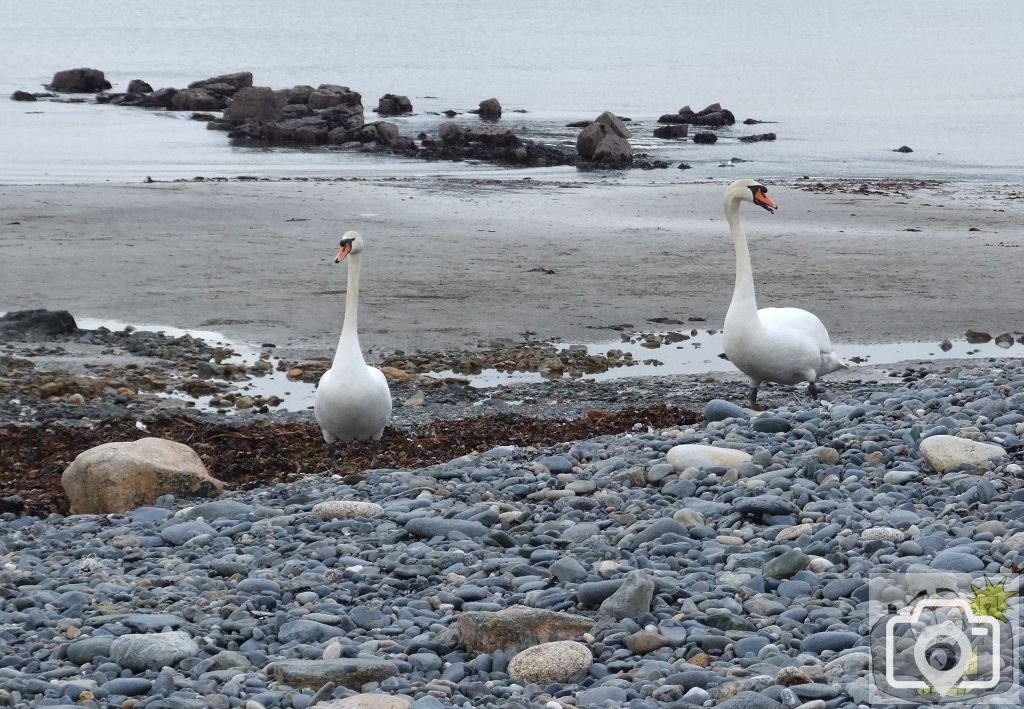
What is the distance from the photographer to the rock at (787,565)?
5641 mm

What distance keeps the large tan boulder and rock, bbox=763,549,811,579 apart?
12.7 ft

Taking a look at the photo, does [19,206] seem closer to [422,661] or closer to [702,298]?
[702,298]

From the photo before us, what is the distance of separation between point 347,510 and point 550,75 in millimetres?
68609

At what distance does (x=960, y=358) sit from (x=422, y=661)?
33.2ft

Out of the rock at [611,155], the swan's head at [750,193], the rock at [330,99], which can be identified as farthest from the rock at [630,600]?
the rock at [330,99]

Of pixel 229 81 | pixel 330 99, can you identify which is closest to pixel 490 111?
pixel 330 99

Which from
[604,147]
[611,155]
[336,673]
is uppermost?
[604,147]

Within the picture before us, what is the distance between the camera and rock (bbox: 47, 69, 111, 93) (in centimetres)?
5556

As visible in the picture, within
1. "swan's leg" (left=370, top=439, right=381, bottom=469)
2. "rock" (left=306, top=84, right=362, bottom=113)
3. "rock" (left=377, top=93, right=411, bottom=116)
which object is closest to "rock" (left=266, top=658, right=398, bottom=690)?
"swan's leg" (left=370, top=439, right=381, bottom=469)

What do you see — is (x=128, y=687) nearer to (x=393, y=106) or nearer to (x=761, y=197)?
(x=761, y=197)

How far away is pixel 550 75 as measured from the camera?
73.6 metres

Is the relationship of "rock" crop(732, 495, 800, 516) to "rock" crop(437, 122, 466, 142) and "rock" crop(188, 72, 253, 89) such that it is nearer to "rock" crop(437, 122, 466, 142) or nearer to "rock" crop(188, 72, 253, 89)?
"rock" crop(437, 122, 466, 142)

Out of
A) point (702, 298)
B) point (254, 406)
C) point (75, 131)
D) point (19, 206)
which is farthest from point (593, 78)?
point (254, 406)

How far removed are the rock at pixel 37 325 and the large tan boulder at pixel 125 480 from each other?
586cm
